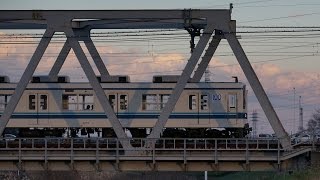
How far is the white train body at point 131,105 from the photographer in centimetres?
5200

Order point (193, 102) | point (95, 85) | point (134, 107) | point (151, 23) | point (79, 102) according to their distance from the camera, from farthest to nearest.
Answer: point (79, 102)
point (193, 102)
point (134, 107)
point (151, 23)
point (95, 85)

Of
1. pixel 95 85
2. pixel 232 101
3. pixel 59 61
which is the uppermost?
pixel 59 61

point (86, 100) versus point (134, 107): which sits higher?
point (86, 100)

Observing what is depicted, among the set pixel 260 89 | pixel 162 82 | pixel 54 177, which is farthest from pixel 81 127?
pixel 54 177

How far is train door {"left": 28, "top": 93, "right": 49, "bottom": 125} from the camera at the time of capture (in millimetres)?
52656

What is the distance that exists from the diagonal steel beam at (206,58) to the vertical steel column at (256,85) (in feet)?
8.17

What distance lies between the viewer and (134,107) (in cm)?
5225

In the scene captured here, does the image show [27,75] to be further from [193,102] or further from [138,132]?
[193,102]

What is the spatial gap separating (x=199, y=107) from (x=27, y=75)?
11664 mm

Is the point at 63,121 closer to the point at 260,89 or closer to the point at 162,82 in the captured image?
the point at 162,82

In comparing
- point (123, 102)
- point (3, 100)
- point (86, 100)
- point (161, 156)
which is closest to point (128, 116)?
point (123, 102)

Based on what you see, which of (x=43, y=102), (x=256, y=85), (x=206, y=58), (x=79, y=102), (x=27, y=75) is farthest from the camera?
(x=43, y=102)

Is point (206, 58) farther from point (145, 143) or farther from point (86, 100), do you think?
point (86, 100)

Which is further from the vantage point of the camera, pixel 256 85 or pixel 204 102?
pixel 204 102
